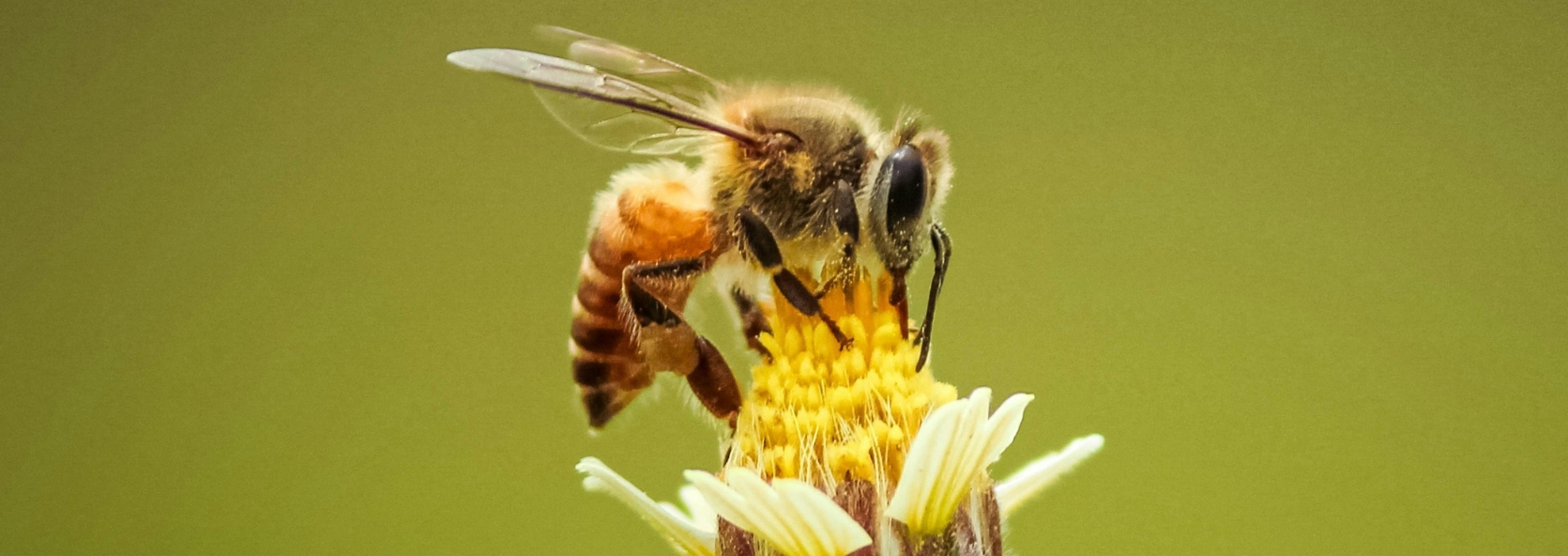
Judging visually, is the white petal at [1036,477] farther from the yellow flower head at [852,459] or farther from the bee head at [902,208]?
the bee head at [902,208]

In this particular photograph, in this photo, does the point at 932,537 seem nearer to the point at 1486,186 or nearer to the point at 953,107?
the point at 953,107

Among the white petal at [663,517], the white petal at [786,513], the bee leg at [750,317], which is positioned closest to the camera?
the white petal at [786,513]

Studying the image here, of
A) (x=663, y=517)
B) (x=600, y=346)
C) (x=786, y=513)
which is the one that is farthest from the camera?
(x=600, y=346)

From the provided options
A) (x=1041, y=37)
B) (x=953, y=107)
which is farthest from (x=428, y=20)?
(x=1041, y=37)

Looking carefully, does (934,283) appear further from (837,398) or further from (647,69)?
(647,69)

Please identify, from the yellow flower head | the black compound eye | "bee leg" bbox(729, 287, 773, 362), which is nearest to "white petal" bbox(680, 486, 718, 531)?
the yellow flower head

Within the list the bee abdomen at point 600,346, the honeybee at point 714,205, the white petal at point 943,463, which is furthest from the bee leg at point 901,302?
the bee abdomen at point 600,346

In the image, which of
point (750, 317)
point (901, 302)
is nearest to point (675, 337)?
point (750, 317)

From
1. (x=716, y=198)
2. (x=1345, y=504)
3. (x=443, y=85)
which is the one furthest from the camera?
(x=443, y=85)
